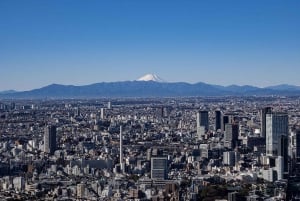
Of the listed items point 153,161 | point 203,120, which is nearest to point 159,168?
point 153,161

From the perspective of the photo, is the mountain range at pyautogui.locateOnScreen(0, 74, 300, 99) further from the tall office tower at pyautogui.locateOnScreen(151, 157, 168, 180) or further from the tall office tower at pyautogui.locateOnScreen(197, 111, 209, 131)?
the tall office tower at pyautogui.locateOnScreen(151, 157, 168, 180)

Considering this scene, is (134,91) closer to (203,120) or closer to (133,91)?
(133,91)

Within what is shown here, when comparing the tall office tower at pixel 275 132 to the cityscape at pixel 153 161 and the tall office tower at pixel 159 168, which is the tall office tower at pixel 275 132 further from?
the tall office tower at pixel 159 168

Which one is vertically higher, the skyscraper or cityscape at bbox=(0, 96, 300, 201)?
the skyscraper

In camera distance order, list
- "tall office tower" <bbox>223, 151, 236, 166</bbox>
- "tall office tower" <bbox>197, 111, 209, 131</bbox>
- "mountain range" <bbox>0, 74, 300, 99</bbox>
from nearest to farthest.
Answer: "tall office tower" <bbox>223, 151, 236, 166</bbox> < "tall office tower" <bbox>197, 111, 209, 131</bbox> < "mountain range" <bbox>0, 74, 300, 99</bbox>

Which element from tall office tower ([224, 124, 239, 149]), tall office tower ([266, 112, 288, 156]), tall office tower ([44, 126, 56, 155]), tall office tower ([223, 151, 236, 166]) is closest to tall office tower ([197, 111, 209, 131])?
Result: tall office tower ([224, 124, 239, 149])

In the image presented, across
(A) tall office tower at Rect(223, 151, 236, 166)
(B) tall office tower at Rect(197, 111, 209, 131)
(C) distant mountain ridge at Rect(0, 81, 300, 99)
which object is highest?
(C) distant mountain ridge at Rect(0, 81, 300, 99)
